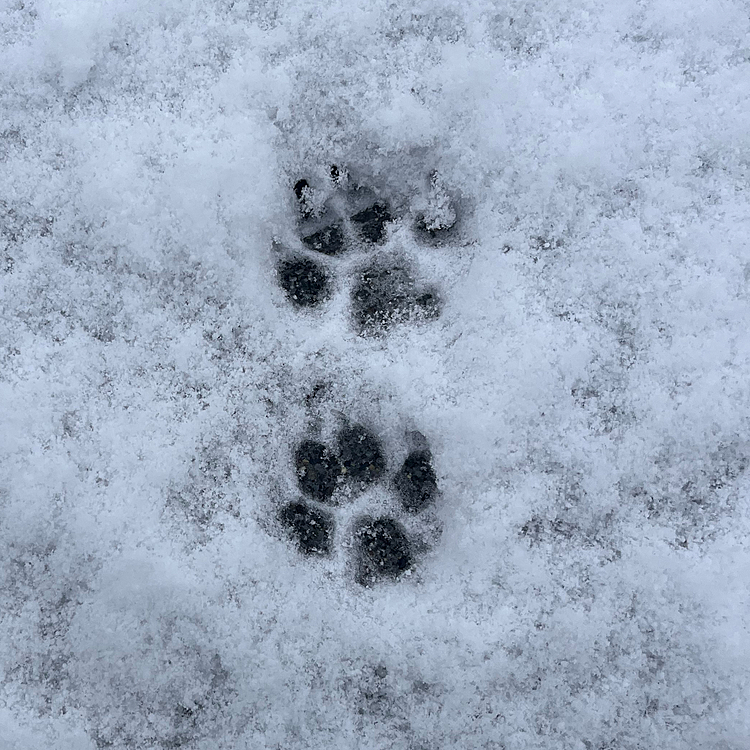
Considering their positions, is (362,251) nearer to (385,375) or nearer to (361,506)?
(385,375)

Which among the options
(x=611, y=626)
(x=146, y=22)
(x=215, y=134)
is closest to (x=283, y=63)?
(x=215, y=134)

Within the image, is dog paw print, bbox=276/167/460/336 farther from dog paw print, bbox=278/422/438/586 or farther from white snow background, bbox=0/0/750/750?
dog paw print, bbox=278/422/438/586

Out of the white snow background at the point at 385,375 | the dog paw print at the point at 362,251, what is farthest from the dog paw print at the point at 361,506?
the dog paw print at the point at 362,251

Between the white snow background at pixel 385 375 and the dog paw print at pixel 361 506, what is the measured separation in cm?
6

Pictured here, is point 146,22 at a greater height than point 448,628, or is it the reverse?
point 146,22

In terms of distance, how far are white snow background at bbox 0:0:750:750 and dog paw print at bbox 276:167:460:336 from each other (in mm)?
64

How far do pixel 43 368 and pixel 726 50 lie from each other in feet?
10.3

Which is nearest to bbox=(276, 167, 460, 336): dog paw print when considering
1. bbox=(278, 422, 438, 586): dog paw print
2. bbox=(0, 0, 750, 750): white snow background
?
bbox=(0, 0, 750, 750): white snow background

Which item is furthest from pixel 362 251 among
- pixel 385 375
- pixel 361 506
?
pixel 361 506

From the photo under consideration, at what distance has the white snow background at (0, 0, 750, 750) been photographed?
235 cm

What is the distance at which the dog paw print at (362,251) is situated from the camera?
2.46 metres

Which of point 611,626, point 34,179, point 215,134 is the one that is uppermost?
point 215,134

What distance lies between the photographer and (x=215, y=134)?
7.95ft

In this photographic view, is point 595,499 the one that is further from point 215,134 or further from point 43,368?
point 43,368
